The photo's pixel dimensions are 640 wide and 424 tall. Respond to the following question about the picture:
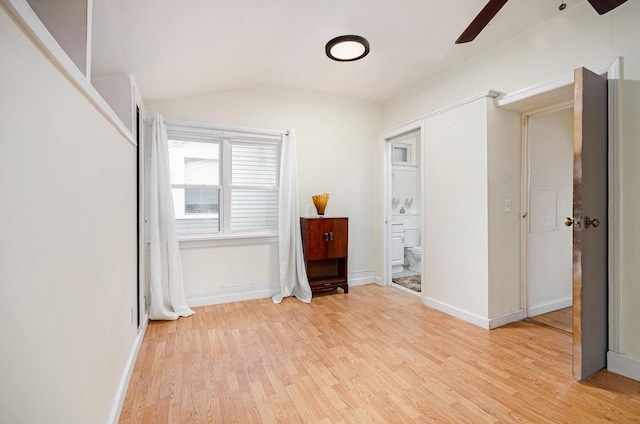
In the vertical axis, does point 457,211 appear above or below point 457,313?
above

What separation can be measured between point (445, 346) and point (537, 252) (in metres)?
1.53

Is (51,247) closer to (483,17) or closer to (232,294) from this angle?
(483,17)

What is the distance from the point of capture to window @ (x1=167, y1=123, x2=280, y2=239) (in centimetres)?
346

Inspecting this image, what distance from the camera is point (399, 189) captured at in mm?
A: 5301

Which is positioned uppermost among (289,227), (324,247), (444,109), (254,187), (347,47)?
(347,47)

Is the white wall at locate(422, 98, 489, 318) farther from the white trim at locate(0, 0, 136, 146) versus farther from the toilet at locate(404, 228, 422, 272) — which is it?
the white trim at locate(0, 0, 136, 146)

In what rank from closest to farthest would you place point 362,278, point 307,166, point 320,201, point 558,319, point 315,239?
point 558,319 < point 315,239 < point 320,201 < point 307,166 < point 362,278

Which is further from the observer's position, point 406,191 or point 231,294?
point 406,191

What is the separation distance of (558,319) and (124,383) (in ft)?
12.2

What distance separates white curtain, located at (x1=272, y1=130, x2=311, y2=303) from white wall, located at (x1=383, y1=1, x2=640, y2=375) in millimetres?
1803

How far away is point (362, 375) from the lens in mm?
2029

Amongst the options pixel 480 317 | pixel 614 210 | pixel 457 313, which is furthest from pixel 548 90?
pixel 457 313

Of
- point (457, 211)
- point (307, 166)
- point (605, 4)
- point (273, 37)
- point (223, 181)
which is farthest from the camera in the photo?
point (307, 166)

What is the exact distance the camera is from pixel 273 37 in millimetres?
2510
